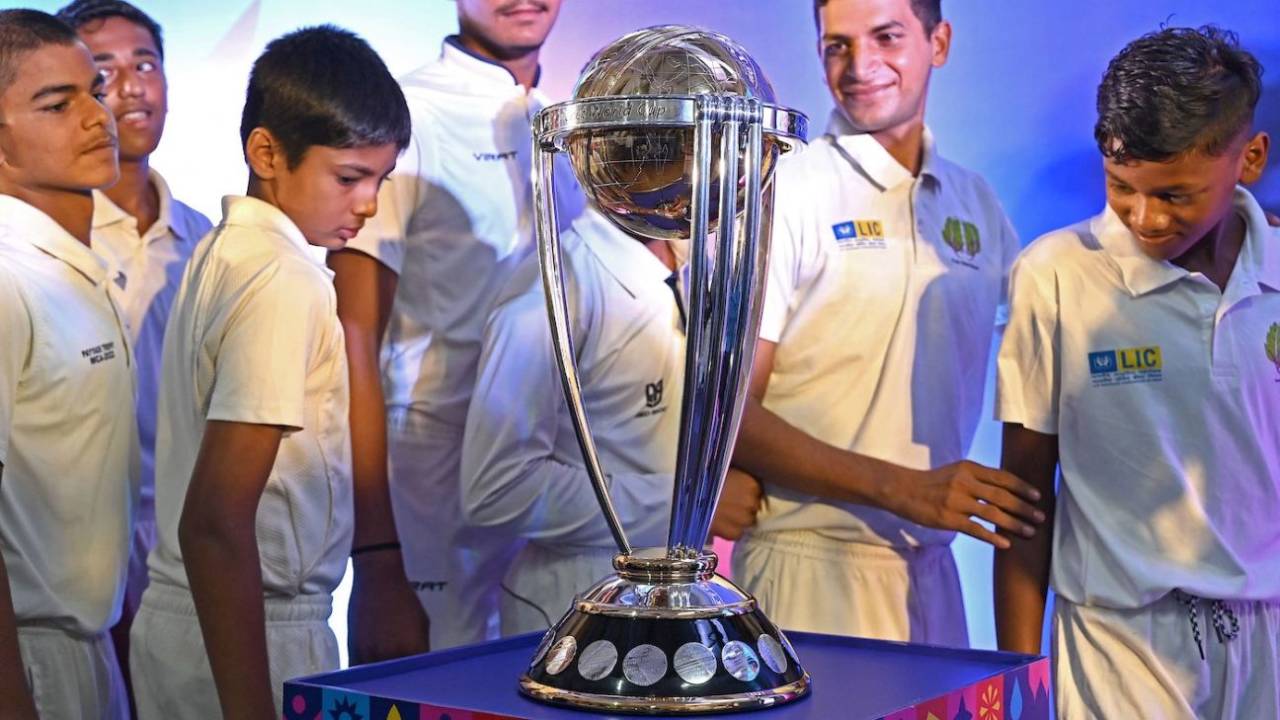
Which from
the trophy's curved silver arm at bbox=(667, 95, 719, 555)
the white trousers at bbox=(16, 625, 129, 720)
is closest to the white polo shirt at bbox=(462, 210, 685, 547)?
the white trousers at bbox=(16, 625, 129, 720)

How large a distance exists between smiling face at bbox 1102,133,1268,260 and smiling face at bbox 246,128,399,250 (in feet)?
3.56

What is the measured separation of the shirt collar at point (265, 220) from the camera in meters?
2.17

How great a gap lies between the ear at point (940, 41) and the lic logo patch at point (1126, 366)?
77 centimetres

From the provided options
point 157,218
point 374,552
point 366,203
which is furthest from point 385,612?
point 157,218

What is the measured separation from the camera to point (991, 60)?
3066 millimetres

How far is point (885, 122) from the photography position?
268 cm

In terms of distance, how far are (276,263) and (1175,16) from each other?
1730mm

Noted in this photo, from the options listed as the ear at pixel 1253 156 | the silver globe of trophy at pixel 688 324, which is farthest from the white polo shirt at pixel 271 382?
the ear at pixel 1253 156

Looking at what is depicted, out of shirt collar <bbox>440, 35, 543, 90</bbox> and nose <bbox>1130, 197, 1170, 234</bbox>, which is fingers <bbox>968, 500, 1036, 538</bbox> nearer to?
nose <bbox>1130, 197, 1170, 234</bbox>

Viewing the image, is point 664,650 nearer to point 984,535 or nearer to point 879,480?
point 984,535

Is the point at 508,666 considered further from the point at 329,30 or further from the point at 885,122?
the point at 885,122

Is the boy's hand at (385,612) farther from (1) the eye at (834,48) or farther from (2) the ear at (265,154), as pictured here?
(1) the eye at (834,48)

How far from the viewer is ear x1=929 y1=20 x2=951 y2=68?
2734mm

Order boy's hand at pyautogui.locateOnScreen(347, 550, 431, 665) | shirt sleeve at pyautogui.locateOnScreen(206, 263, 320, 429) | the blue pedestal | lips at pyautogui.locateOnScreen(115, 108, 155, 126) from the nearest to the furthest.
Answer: the blue pedestal, shirt sleeve at pyautogui.locateOnScreen(206, 263, 320, 429), boy's hand at pyautogui.locateOnScreen(347, 550, 431, 665), lips at pyautogui.locateOnScreen(115, 108, 155, 126)
